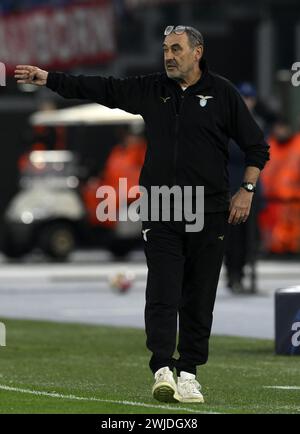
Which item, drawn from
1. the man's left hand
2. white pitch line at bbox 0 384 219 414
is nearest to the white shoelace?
white pitch line at bbox 0 384 219 414

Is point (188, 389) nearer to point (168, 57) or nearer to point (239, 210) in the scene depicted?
point (239, 210)

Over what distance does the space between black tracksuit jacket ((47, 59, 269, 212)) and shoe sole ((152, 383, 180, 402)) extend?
99 centimetres

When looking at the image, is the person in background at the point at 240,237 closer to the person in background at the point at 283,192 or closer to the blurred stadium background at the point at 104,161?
the blurred stadium background at the point at 104,161

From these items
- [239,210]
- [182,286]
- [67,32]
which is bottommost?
[182,286]

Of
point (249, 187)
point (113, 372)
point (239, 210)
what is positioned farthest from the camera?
point (113, 372)

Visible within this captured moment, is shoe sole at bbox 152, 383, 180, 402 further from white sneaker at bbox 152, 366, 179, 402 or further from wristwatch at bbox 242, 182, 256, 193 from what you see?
wristwatch at bbox 242, 182, 256, 193

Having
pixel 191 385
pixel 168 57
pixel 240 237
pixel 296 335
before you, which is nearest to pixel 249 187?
pixel 168 57

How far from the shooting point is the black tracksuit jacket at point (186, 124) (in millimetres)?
10062

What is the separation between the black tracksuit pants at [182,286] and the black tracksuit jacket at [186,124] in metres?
0.19

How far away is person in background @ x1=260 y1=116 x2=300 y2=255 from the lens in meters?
26.2

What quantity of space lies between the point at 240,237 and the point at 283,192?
24.4 feet

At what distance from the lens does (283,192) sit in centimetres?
2630

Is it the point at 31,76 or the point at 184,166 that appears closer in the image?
the point at 184,166

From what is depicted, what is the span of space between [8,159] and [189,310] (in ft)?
85.7
